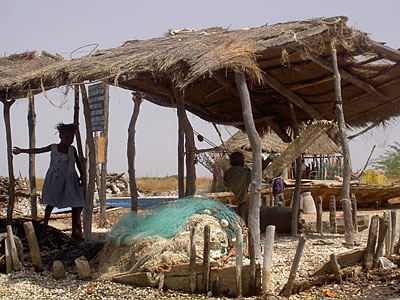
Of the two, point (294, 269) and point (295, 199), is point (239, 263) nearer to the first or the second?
point (294, 269)

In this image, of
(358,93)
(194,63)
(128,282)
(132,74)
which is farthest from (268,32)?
(128,282)

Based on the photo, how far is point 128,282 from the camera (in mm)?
5250

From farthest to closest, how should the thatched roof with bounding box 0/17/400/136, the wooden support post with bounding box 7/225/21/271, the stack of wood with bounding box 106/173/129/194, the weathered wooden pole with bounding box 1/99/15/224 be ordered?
the stack of wood with bounding box 106/173/129/194 → the weathered wooden pole with bounding box 1/99/15/224 → the thatched roof with bounding box 0/17/400/136 → the wooden support post with bounding box 7/225/21/271

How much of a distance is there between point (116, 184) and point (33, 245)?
17408 mm

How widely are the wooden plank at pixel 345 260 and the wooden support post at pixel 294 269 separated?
53 centimetres

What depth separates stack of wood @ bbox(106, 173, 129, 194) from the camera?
72.7 feet

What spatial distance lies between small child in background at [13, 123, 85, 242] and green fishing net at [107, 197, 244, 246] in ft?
4.00

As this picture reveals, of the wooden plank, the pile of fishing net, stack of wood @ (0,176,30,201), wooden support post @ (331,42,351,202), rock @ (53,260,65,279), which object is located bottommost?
rock @ (53,260,65,279)

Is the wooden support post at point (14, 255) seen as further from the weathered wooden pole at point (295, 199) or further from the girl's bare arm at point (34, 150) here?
the weathered wooden pole at point (295, 199)

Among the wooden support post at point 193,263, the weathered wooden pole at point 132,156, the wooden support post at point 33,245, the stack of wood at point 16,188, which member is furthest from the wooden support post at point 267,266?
the stack of wood at point 16,188

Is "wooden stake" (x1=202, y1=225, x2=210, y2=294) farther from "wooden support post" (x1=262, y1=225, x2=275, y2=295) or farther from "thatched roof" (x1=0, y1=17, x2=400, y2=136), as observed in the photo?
"thatched roof" (x1=0, y1=17, x2=400, y2=136)

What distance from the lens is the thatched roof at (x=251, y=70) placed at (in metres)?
5.88

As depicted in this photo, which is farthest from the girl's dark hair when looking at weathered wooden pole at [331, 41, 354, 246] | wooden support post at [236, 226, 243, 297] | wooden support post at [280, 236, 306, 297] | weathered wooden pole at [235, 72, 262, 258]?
wooden support post at [280, 236, 306, 297]

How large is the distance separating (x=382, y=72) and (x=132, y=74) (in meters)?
3.61
